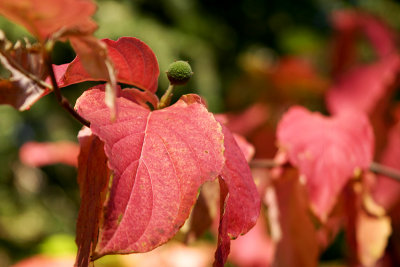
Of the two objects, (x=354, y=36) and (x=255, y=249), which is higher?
(x=354, y=36)

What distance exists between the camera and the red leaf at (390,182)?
2.97 feet

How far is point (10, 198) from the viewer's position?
2.04 metres

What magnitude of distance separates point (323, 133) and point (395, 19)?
6.70 ft

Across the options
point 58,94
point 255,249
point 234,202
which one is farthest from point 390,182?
point 58,94

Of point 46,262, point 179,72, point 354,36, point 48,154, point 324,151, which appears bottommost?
point 46,262

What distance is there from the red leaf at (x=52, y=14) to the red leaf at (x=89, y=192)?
12 cm

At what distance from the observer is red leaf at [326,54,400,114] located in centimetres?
102

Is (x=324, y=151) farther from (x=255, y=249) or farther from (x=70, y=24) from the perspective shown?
(x=255, y=249)

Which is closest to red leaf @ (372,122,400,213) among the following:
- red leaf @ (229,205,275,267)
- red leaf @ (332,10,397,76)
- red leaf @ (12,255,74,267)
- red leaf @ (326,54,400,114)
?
red leaf @ (326,54,400,114)

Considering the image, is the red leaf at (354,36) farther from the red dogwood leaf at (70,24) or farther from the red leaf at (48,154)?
the red dogwood leaf at (70,24)

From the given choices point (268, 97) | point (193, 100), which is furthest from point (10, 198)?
point (193, 100)

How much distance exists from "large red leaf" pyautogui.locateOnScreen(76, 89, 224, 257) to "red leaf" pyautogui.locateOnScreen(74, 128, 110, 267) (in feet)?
0.13

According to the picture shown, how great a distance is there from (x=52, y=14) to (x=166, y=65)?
1.19 meters

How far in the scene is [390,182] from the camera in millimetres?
957
